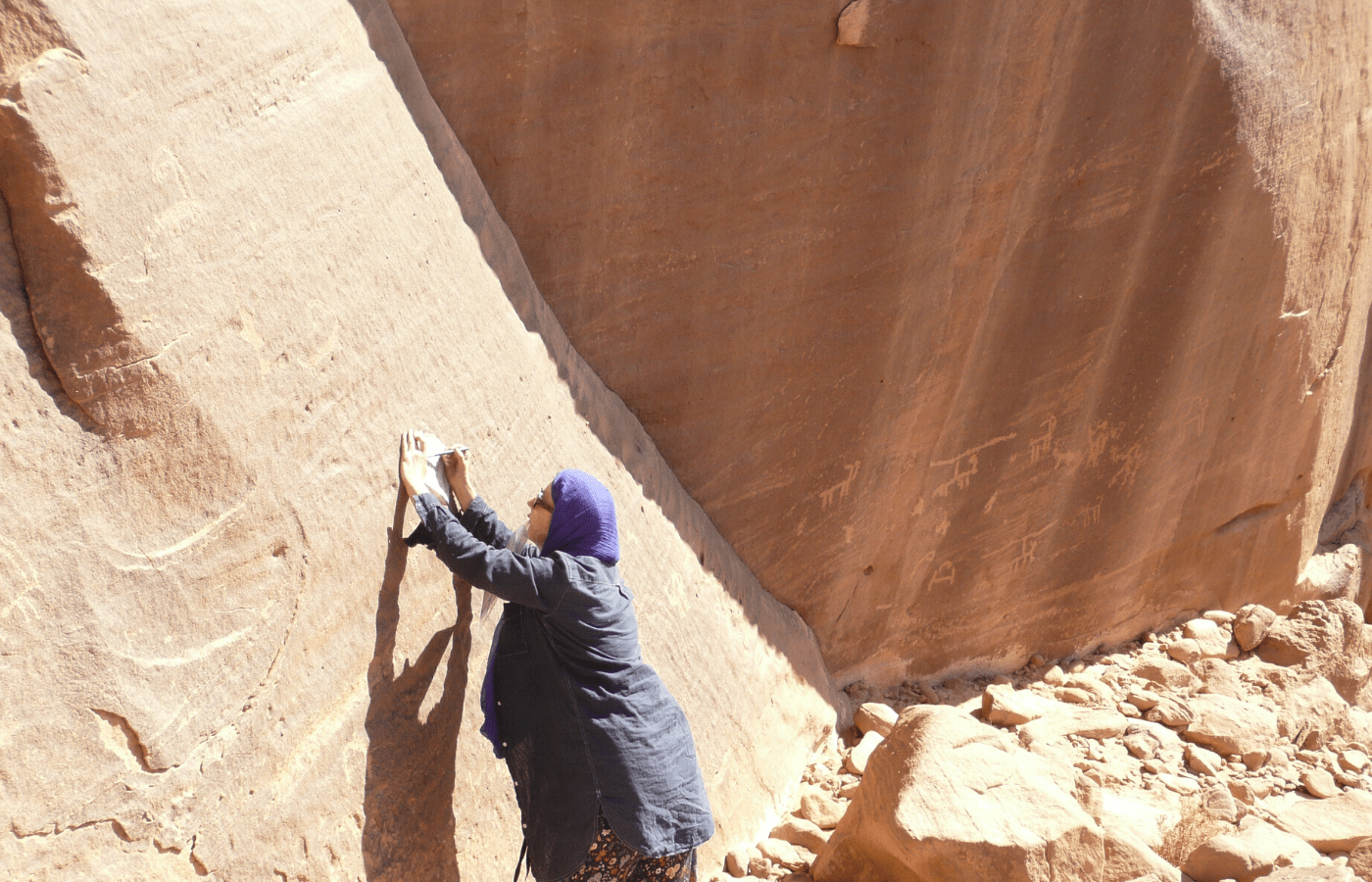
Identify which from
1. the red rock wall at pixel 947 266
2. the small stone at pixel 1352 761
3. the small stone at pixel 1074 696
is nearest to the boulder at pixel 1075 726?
the small stone at pixel 1074 696

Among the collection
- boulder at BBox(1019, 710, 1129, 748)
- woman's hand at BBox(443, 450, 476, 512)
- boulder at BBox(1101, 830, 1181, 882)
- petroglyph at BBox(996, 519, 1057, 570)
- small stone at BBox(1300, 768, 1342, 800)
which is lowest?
small stone at BBox(1300, 768, 1342, 800)

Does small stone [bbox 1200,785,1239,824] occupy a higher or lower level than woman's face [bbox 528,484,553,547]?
lower

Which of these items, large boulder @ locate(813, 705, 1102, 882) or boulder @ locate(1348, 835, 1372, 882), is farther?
boulder @ locate(1348, 835, 1372, 882)

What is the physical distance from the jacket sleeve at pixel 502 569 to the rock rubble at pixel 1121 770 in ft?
4.87

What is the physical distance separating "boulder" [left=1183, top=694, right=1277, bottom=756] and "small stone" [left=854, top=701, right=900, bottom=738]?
1412mm

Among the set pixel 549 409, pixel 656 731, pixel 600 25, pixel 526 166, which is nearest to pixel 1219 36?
pixel 600 25

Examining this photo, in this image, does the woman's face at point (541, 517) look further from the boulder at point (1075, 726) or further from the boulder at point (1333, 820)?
the boulder at point (1333, 820)

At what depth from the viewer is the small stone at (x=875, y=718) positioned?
491cm

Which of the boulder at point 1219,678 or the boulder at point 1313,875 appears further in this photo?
the boulder at point 1219,678

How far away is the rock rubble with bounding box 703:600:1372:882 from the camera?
3.45 m

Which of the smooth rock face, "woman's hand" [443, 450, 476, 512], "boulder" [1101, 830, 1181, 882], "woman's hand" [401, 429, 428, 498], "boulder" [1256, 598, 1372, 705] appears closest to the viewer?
the smooth rock face

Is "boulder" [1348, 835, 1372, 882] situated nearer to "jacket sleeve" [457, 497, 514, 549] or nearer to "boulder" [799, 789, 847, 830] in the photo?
"boulder" [799, 789, 847, 830]

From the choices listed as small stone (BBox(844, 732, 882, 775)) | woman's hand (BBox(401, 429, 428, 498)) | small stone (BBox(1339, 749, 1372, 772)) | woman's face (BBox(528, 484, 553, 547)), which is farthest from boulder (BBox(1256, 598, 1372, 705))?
woman's hand (BBox(401, 429, 428, 498))

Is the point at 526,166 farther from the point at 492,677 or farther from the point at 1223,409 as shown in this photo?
the point at 1223,409
